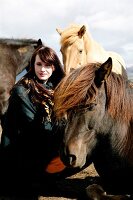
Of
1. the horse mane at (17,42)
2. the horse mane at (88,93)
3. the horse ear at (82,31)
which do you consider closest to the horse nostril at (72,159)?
the horse mane at (88,93)

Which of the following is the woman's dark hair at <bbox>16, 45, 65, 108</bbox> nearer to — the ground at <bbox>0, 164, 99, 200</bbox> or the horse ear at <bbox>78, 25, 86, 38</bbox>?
the ground at <bbox>0, 164, 99, 200</bbox>

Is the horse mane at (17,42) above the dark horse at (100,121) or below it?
above

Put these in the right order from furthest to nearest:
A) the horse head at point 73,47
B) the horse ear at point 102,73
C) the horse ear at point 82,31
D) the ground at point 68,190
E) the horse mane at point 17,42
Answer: the horse ear at point 82,31
the horse head at point 73,47
the horse mane at point 17,42
the ground at point 68,190
the horse ear at point 102,73

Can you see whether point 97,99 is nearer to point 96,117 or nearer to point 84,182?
point 96,117

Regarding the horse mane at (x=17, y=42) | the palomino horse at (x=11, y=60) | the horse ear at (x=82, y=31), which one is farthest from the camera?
the horse ear at (x=82, y=31)

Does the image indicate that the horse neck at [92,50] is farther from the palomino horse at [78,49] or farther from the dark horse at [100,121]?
the dark horse at [100,121]

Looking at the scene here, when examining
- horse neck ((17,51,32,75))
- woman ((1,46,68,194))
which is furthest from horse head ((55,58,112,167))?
horse neck ((17,51,32,75))

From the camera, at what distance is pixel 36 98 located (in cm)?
479

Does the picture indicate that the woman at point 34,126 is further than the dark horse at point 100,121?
Yes

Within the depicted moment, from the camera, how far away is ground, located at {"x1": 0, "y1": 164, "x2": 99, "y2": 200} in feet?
17.8

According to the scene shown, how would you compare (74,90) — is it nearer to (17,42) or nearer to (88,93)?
(88,93)

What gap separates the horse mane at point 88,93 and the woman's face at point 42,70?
45.2 inches

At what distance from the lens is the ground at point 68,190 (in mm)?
5426

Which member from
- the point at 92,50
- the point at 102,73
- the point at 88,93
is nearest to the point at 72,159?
the point at 88,93
